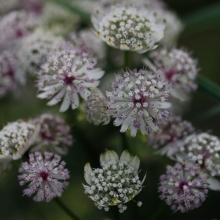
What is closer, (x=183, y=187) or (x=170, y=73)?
(x=183, y=187)

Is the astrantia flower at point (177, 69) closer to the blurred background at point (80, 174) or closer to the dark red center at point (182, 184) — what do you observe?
the blurred background at point (80, 174)

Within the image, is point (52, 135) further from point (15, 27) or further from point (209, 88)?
point (15, 27)

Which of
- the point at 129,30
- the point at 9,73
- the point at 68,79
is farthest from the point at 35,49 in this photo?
the point at 129,30

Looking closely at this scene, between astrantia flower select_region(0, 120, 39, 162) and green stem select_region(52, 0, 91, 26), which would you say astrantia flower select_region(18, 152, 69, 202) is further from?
green stem select_region(52, 0, 91, 26)

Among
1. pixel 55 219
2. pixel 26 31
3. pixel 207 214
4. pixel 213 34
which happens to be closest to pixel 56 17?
pixel 26 31

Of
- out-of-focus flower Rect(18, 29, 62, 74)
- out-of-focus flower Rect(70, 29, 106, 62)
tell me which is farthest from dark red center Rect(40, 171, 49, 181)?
out-of-focus flower Rect(70, 29, 106, 62)

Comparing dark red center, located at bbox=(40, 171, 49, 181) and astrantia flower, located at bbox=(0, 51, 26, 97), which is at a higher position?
dark red center, located at bbox=(40, 171, 49, 181)

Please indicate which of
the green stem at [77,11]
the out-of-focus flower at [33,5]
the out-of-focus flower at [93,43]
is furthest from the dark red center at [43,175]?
the out-of-focus flower at [33,5]
